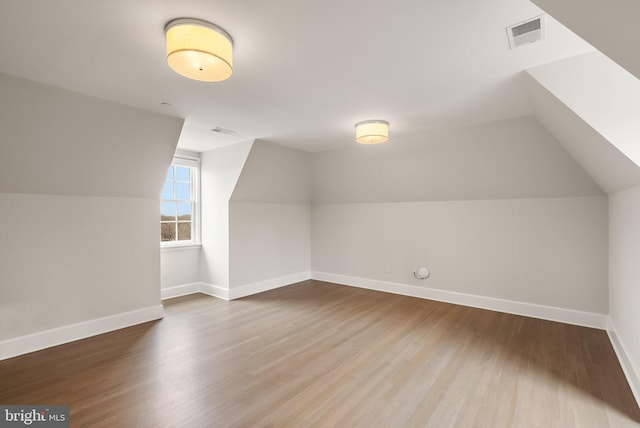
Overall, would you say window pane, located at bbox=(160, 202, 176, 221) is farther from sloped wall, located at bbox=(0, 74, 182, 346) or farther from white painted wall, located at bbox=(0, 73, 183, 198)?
white painted wall, located at bbox=(0, 73, 183, 198)

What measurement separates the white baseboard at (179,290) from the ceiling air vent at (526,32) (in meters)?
5.25

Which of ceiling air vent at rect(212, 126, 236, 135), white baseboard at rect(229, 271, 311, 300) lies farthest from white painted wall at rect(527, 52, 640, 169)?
white baseboard at rect(229, 271, 311, 300)

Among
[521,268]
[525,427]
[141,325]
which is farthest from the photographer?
[521,268]

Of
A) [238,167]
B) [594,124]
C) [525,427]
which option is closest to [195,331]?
[238,167]

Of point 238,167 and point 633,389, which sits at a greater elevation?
point 238,167

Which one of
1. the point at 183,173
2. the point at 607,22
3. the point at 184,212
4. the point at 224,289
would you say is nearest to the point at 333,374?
the point at 607,22

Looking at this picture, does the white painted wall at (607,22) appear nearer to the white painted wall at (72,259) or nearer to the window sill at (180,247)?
the white painted wall at (72,259)

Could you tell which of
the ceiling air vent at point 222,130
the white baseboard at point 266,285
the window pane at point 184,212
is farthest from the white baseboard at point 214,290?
the ceiling air vent at point 222,130

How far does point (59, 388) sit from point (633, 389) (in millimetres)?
4404

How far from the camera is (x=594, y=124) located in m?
2.01

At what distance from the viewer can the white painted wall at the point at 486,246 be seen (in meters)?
3.51

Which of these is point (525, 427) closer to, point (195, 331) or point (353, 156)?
point (195, 331)

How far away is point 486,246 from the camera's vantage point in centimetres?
418

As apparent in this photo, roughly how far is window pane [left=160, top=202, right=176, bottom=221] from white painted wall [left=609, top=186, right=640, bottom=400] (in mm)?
5566
